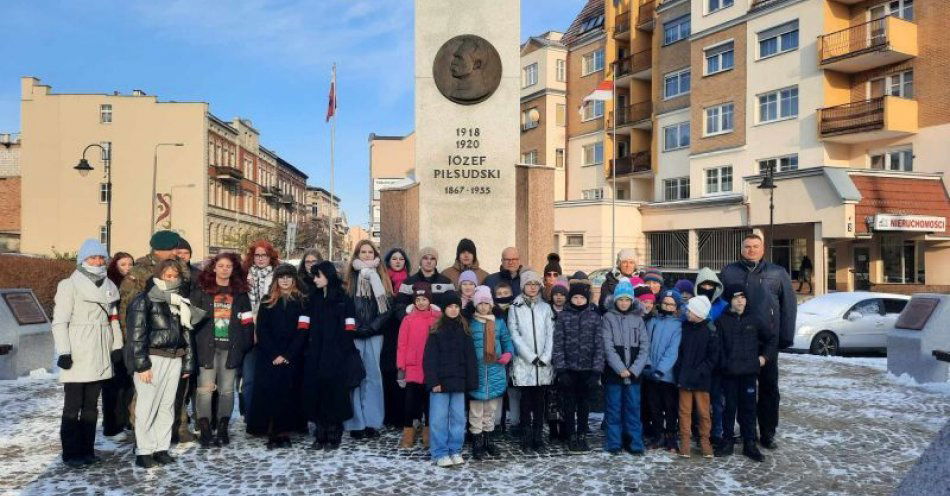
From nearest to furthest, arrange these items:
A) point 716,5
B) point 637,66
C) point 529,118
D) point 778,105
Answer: point 778,105 → point 716,5 → point 637,66 → point 529,118

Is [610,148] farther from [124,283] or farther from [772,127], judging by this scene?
[124,283]

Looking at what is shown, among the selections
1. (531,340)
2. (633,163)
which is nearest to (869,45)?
(633,163)

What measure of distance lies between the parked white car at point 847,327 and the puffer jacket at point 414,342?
35.8 ft

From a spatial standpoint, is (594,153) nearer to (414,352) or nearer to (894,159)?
(894,159)

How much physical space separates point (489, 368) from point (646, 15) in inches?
1408

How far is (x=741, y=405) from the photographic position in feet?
20.6

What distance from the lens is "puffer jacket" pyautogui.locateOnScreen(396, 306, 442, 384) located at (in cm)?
629

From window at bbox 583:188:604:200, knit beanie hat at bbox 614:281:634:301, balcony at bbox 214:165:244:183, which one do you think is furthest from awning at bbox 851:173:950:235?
balcony at bbox 214:165:244:183

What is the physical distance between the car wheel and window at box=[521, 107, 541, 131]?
31420 millimetres

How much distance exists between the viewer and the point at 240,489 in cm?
517

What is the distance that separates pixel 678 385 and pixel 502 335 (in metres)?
1.76

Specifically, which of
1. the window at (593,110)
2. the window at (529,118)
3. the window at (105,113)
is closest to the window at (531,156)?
the window at (529,118)

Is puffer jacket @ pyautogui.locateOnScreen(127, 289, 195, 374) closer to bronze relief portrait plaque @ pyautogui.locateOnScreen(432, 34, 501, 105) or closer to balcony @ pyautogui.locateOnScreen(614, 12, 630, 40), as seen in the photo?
bronze relief portrait plaque @ pyautogui.locateOnScreen(432, 34, 501, 105)

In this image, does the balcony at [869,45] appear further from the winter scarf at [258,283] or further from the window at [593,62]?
the winter scarf at [258,283]
